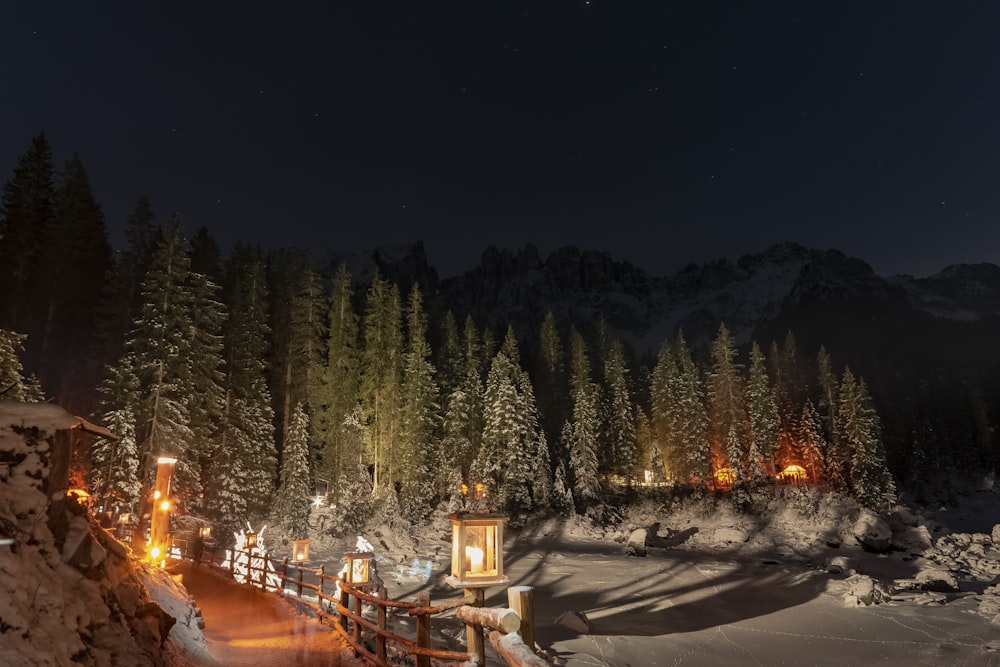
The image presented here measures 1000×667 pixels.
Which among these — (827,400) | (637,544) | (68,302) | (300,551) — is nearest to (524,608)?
(300,551)

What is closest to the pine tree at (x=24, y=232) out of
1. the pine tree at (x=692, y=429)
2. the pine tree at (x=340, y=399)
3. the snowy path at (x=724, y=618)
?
the pine tree at (x=340, y=399)

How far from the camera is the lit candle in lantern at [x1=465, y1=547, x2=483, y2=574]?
11.1 meters

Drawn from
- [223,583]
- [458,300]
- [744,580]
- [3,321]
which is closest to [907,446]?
[744,580]

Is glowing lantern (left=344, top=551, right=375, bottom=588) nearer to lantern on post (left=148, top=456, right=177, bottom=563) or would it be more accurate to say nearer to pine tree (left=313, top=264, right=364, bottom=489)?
lantern on post (left=148, top=456, right=177, bottom=563)

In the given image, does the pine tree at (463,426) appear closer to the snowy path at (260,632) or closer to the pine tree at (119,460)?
the pine tree at (119,460)

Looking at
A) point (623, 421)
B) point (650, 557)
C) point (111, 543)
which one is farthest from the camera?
point (623, 421)

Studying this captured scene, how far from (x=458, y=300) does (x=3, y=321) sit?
148m

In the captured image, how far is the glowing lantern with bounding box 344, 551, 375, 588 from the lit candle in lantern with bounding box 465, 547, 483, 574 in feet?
29.4

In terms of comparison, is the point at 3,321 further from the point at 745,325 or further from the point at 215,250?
the point at 745,325

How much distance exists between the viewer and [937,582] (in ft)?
103

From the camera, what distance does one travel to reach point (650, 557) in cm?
3978

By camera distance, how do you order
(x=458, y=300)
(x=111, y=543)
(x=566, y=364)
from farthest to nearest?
(x=458, y=300) → (x=566, y=364) → (x=111, y=543)

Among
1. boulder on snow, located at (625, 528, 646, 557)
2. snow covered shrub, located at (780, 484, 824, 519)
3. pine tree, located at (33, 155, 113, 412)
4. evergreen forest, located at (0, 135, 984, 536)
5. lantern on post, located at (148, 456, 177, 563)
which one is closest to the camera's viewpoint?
lantern on post, located at (148, 456, 177, 563)

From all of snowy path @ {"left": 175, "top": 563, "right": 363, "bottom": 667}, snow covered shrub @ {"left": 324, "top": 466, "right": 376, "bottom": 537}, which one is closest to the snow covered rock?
snowy path @ {"left": 175, "top": 563, "right": 363, "bottom": 667}
